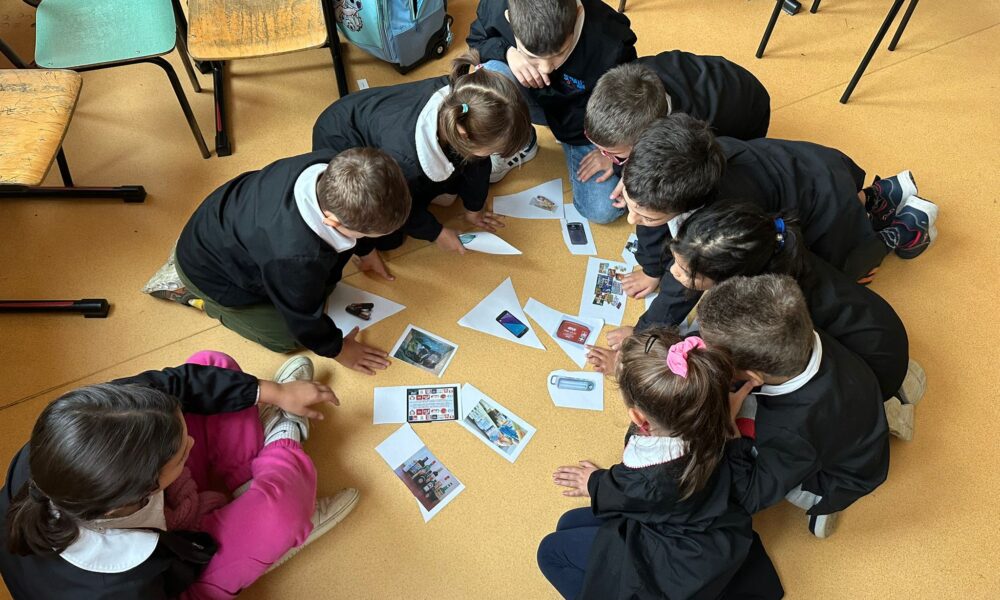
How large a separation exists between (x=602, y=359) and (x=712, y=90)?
3.35ft

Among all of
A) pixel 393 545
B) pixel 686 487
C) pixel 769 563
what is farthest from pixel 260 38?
pixel 769 563

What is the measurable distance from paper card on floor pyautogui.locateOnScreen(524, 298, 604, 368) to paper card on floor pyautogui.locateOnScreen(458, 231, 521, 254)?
24cm

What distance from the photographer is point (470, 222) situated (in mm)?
2645

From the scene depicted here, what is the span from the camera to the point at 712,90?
7.54 ft

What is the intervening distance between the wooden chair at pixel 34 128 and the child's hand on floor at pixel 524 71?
1.50 meters

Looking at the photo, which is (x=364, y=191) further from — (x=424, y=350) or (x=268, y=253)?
(x=424, y=350)

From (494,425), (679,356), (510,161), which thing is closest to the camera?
(679,356)

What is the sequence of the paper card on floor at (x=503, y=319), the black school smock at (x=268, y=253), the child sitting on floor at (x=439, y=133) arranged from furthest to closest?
1. the paper card on floor at (x=503, y=319)
2. the child sitting on floor at (x=439, y=133)
3. the black school smock at (x=268, y=253)

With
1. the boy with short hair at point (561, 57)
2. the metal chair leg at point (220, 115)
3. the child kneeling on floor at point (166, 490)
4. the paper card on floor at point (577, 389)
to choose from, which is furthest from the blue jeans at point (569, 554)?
the metal chair leg at point (220, 115)

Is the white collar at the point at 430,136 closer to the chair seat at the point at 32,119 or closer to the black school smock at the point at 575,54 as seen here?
the black school smock at the point at 575,54

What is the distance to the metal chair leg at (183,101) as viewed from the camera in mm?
2436

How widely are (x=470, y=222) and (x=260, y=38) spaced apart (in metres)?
1.06

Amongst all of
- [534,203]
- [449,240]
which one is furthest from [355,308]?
[534,203]

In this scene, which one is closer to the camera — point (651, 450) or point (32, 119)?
point (651, 450)
